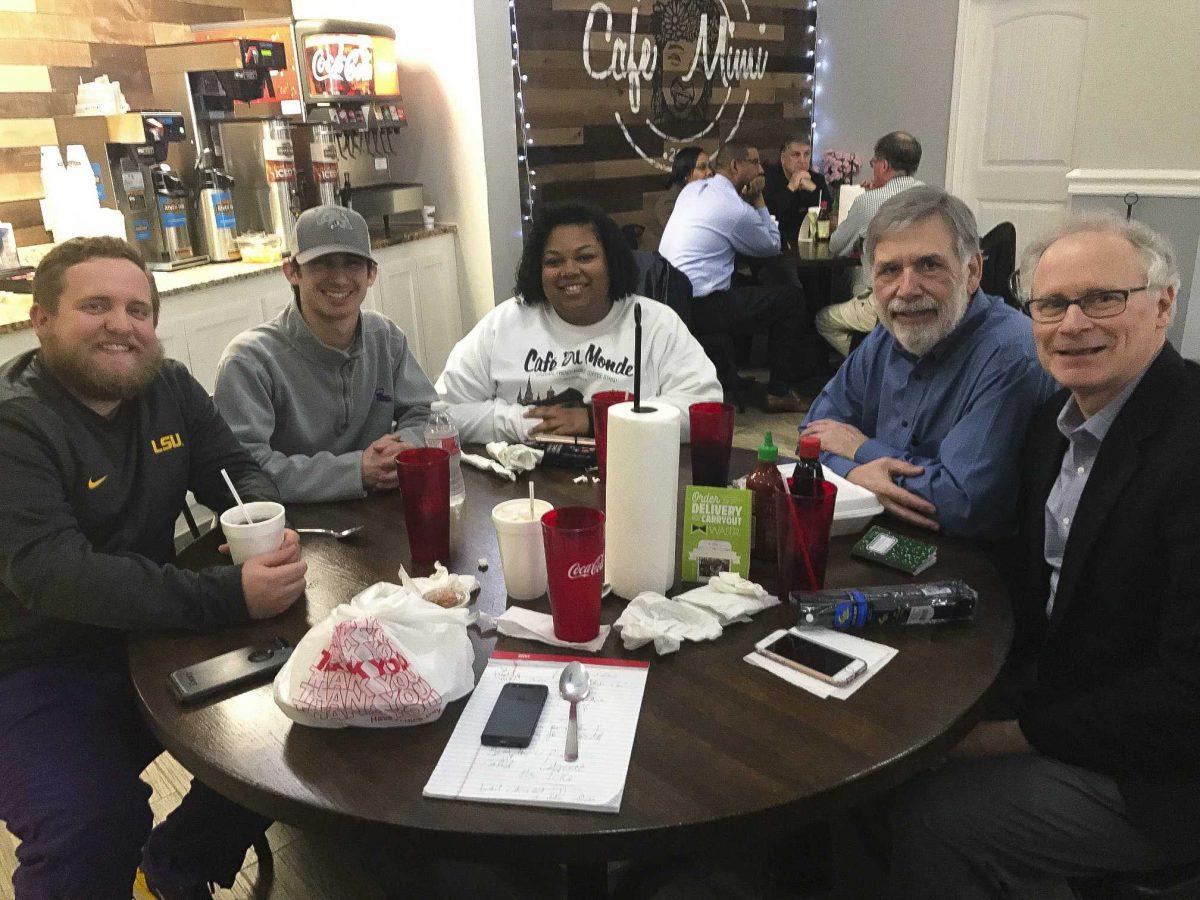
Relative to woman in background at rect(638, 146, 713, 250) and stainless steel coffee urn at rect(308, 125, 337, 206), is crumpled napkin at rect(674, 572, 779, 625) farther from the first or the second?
woman in background at rect(638, 146, 713, 250)

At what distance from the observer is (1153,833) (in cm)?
115

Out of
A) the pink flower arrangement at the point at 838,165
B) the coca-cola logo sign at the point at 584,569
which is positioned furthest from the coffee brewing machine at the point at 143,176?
the pink flower arrangement at the point at 838,165

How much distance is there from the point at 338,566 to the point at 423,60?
140 inches

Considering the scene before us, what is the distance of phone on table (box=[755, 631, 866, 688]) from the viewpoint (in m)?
1.07

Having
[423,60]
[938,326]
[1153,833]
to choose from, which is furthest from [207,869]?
[423,60]

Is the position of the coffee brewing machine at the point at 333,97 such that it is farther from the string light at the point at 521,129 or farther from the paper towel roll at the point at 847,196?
the paper towel roll at the point at 847,196

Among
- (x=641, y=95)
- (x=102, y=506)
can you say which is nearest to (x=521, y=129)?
(x=641, y=95)

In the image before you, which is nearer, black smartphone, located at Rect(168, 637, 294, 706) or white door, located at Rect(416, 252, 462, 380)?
black smartphone, located at Rect(168, 637, 294, 706)

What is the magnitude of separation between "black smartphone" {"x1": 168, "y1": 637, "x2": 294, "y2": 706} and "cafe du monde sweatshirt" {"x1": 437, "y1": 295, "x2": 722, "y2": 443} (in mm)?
1107

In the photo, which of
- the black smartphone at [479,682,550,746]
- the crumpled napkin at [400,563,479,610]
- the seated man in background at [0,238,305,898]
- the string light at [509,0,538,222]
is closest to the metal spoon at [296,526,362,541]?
the seated man in background at [0,238,305,898]

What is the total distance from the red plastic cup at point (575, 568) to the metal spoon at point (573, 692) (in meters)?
0.07

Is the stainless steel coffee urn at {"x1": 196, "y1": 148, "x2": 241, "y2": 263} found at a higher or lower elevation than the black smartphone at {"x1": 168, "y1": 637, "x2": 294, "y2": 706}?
higher

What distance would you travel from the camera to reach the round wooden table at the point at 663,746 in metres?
0.87

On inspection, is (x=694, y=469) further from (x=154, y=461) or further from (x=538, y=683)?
(x=154, y=461)
